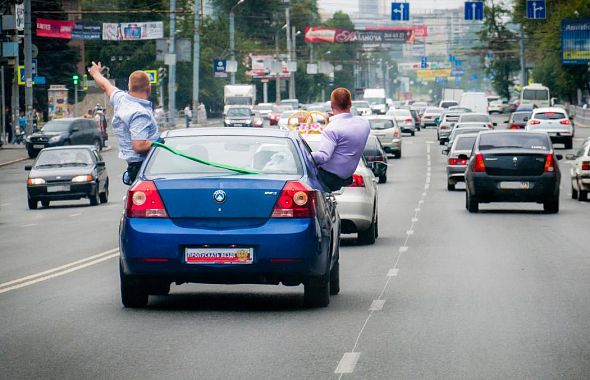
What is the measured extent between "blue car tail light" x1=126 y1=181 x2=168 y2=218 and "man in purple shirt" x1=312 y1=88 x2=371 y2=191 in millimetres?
2686

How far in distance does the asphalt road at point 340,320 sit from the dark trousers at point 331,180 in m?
0.99

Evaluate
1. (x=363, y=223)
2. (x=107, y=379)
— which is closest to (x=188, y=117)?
(x=363, y=223)

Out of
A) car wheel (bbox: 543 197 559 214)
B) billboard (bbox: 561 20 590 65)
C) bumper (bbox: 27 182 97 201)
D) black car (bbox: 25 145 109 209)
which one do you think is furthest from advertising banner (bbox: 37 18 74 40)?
car wheel (bbox: 543 197 559 214)

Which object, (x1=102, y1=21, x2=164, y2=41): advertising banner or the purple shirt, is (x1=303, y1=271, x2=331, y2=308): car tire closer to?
the purple shirt

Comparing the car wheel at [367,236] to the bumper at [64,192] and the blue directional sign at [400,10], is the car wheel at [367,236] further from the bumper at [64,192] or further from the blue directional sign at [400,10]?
the blue directional sign at [400,10]

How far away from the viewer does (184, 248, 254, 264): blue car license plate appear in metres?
11.9

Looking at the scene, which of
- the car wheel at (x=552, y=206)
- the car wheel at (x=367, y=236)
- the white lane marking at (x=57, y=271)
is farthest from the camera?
the car wheel at (x=552, y=206)

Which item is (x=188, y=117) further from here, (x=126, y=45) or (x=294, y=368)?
(x=294, y=368)

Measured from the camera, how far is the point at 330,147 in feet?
48.0

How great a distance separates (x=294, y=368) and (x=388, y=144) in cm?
5074

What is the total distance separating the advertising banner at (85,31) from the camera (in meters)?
83.1

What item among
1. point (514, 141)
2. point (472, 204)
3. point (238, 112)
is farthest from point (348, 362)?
point (238, 112)

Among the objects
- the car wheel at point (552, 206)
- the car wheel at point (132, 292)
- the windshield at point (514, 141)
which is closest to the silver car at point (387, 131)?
the windshield at point (514, 141)

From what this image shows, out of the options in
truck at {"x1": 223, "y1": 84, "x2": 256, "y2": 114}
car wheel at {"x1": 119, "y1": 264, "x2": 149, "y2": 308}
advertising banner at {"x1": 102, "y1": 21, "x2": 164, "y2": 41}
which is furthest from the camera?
truck at {"x1": 223, "y1": 84, "x2": 256, "y2": 114}
